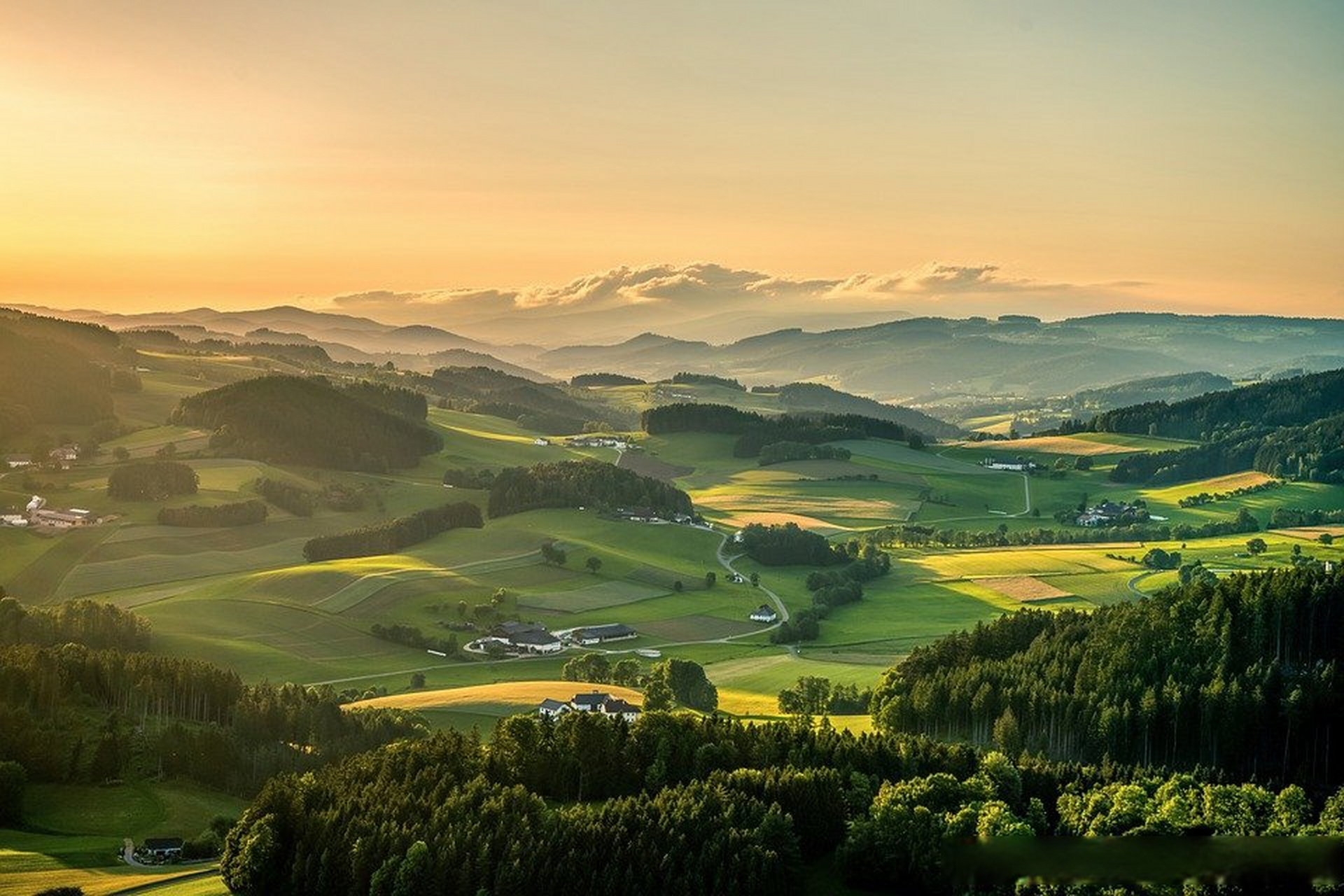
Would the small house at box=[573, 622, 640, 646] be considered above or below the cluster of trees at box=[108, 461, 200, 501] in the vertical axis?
below

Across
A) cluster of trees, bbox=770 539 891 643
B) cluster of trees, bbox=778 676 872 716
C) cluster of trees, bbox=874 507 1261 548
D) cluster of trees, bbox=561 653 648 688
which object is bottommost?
Result: cluster of trees, bbox=561 653 648 688

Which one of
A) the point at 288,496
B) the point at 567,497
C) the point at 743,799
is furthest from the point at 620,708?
the point at 288,496

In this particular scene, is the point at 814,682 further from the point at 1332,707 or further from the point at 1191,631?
the point at 1332,707

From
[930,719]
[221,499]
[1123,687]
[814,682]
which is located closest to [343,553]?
[221,499]

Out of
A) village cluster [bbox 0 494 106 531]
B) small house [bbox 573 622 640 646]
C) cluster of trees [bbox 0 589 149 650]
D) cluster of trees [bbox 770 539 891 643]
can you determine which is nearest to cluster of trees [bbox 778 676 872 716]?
cluster of trees [bbox 770 539 891 643]

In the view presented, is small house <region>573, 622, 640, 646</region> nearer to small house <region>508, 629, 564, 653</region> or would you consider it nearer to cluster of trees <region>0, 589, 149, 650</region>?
small house <region>508, 629, 564, 653</region>

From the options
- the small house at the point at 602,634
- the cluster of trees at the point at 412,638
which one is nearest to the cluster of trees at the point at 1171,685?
the small house at the point at 602,634

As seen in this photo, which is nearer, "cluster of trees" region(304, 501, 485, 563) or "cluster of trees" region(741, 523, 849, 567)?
"cluster of trees" region(304, 501, 485, 563)
